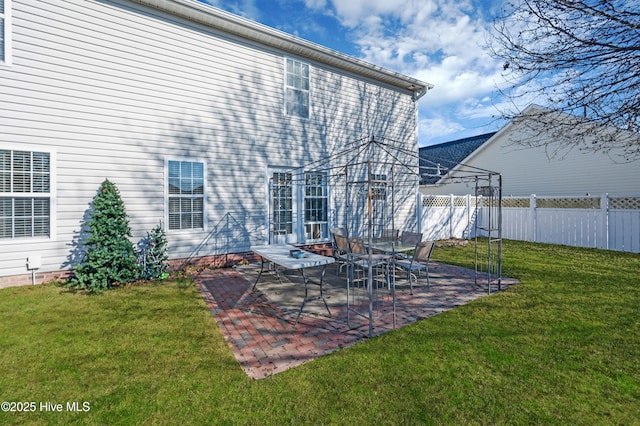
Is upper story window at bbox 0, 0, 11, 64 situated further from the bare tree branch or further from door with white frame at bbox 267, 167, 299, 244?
the bare tree branch

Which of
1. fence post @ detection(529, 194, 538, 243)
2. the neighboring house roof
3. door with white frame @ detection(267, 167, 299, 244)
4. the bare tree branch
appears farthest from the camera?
the neighboring house roof

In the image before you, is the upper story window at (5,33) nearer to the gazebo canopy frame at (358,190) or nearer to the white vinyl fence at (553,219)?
the gazebo canopy frame at (358,190)

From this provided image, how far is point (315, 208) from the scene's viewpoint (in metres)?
9.04

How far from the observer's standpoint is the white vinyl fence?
31.6 feet

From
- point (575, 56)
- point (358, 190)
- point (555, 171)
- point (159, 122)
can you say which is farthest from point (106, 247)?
point (555, 171)

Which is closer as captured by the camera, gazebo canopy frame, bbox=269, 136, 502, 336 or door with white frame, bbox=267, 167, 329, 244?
gazebo canopy frame, bbox=269, 136, 502, 336

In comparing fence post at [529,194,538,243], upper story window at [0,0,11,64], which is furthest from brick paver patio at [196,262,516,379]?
fence post at [529,194,538,243]

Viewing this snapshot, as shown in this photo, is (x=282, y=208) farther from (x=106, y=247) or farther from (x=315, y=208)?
(x=106, y=247)

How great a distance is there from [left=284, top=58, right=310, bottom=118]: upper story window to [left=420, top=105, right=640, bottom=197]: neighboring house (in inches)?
205

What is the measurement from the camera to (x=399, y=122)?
11.0 m

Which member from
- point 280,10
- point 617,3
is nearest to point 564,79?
point 617,3

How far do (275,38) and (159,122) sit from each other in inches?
146

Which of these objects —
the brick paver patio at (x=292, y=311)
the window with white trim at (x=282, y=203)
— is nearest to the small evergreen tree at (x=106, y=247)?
the brick paver patio at (x=292, y=311)

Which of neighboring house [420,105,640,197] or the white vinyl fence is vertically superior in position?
neighboring house [420,105,640,197]
